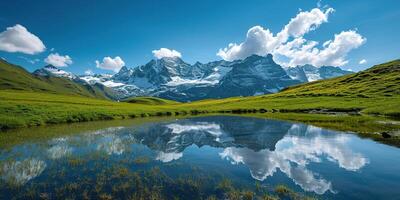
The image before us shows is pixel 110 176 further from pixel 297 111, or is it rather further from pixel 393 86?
pixel 393 86

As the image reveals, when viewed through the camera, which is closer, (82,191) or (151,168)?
(82,191)

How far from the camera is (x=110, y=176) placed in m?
19.4

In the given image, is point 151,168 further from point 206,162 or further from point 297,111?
point 297,111

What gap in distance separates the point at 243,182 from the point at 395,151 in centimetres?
1925

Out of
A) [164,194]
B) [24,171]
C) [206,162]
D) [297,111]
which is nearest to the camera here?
[164,194]

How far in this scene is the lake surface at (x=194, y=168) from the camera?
16531 mm

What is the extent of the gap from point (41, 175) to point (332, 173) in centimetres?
2214

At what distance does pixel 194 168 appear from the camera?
75.7ft

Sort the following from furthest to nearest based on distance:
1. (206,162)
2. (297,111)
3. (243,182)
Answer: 1. (297,111)
2. (206,162)
3. (243,182)

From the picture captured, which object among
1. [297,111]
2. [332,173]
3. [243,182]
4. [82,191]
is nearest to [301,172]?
[332,173]

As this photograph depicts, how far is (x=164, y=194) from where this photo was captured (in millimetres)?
15969

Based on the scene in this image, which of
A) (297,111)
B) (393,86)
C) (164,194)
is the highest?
(393,86)

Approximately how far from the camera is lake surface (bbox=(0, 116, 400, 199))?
54.2 ft

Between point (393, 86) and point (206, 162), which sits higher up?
point (393, 86)
